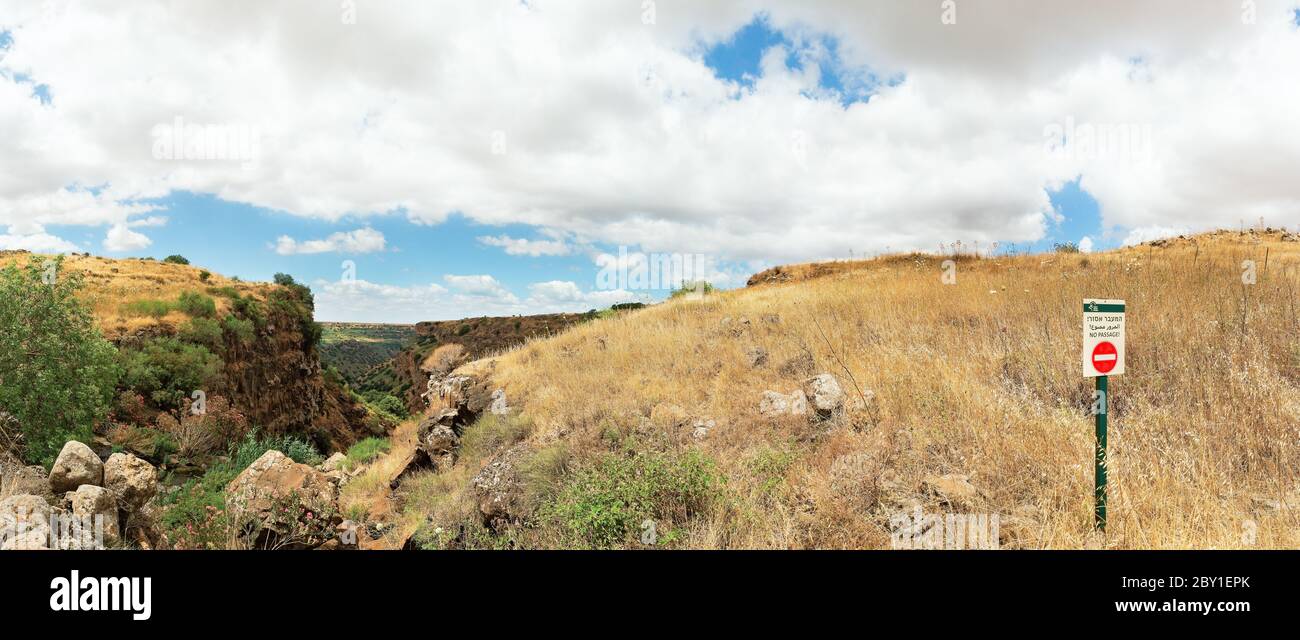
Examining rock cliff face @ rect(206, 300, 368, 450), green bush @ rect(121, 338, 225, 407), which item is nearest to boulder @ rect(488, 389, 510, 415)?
green bush @ rect(121, 338, 225, 407)

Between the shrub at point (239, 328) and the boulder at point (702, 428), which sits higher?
the shrub at point (239, 328)

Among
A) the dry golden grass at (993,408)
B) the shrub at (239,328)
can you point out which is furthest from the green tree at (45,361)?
the shrub at (239,328)

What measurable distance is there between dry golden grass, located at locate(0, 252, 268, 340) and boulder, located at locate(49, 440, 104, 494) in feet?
31.0

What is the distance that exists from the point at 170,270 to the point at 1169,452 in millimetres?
48137

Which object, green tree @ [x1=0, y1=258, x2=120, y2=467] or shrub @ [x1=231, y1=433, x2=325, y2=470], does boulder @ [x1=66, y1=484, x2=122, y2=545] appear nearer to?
green tree @ [x1=0, y1=258, x2=120, y2=467]

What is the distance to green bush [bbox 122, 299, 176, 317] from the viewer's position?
20.9 meters

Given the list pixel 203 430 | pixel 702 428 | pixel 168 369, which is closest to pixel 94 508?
pixel 702 428

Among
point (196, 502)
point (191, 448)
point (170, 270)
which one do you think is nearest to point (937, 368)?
point (196, 502)

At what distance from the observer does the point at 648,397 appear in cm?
749

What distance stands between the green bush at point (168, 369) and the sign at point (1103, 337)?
21.3 metres

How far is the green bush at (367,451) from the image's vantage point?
46.9 ft

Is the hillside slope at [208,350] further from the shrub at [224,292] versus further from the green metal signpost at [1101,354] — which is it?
the green metal signpost at [1101,354]
